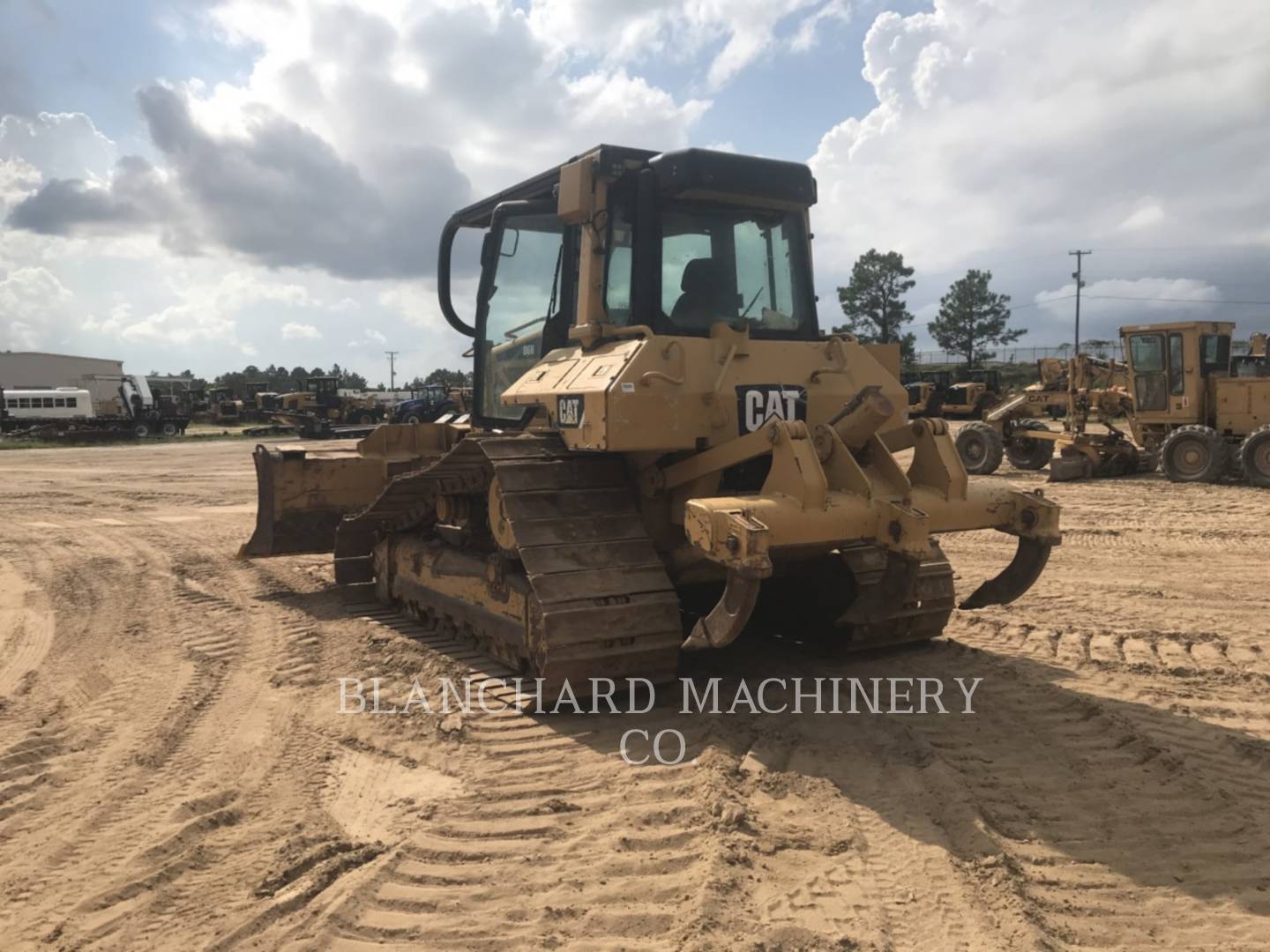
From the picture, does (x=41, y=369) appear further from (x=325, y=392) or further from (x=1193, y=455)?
(x=1193, y=455)

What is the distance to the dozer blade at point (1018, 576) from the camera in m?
4.73

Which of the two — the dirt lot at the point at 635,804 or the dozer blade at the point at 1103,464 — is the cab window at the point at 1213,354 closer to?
the dozer blade at the point at 1103,464

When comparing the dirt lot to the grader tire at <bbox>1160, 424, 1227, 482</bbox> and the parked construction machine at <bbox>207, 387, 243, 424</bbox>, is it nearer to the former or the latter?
the grader tire at <bbox>1160, 424, 1227, 482</bbox>

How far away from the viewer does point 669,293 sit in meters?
5.32

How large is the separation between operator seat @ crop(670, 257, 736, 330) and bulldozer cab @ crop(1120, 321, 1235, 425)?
13.4m

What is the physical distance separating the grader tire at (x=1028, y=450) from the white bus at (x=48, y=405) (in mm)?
33899

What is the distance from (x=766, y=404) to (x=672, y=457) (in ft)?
1.91

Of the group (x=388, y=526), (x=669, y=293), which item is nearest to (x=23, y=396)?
(x=388, y=526)

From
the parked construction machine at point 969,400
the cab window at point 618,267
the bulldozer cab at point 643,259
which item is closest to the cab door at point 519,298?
the bulldozer cab at point 643,259

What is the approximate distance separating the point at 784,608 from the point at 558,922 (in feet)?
11.1

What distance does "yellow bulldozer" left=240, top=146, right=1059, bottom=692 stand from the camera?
4348 millimetres

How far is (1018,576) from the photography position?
190 inches

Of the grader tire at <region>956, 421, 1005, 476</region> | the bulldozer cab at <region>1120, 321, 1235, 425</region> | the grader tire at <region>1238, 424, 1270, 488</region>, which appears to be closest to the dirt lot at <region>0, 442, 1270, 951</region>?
the grader tire at <region>1238, 424, 1270, 488</region>

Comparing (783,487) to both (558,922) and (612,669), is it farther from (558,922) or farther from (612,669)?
(558,922)
